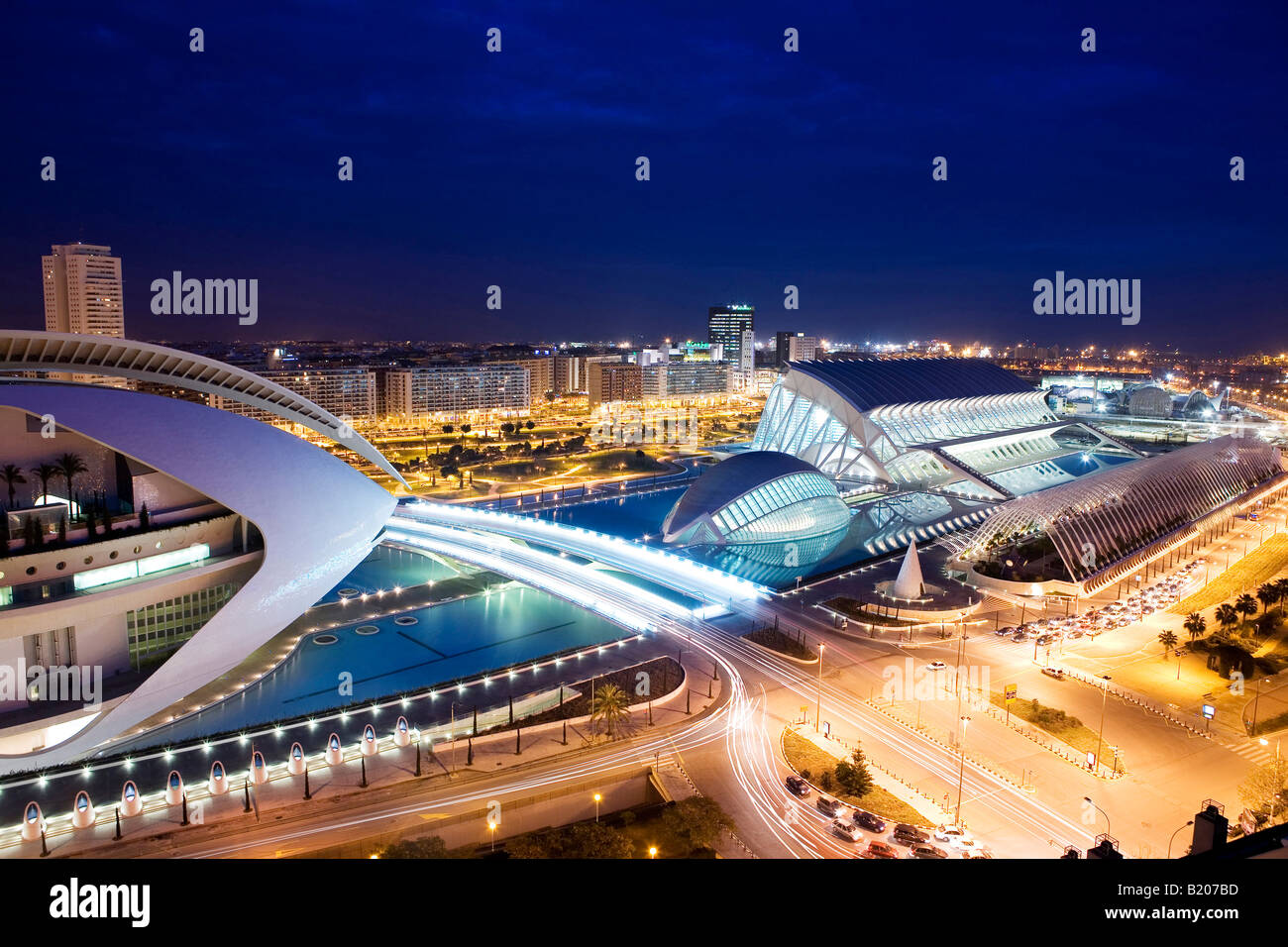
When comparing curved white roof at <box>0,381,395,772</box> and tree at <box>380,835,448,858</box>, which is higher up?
curved white roof at <box>0,381,395,772</box>

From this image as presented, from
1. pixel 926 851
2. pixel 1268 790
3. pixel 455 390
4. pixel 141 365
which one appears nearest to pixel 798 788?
pixel 926 851

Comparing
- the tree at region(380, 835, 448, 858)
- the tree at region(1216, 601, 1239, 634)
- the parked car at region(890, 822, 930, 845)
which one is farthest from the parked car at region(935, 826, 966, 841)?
the tree at region(1216, 601, 1239, 634)

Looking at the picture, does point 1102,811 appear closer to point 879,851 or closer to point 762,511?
point 879,851

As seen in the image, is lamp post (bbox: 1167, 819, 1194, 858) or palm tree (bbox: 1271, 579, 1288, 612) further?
palm tree (bbox: 1271, 579, 1288, 612)

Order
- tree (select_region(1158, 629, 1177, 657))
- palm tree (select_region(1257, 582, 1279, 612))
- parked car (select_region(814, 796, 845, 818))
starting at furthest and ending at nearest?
1. palm tree (select_region(1257, 582, 1279, 612))
2. tree (select_region(1158, 629, 1177, 657))
3. parked car (select_region(814, 796, 845, 818))

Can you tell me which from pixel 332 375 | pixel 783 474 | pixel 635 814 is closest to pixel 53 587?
pixel 635 814

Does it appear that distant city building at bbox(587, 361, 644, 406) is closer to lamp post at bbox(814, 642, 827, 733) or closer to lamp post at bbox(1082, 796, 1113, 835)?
lamp post at bbox(814, 642, 827, 733)

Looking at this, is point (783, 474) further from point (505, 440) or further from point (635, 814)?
point (505, 440)

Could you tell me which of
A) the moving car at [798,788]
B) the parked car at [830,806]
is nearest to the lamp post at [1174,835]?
the parked car at [830,806]
